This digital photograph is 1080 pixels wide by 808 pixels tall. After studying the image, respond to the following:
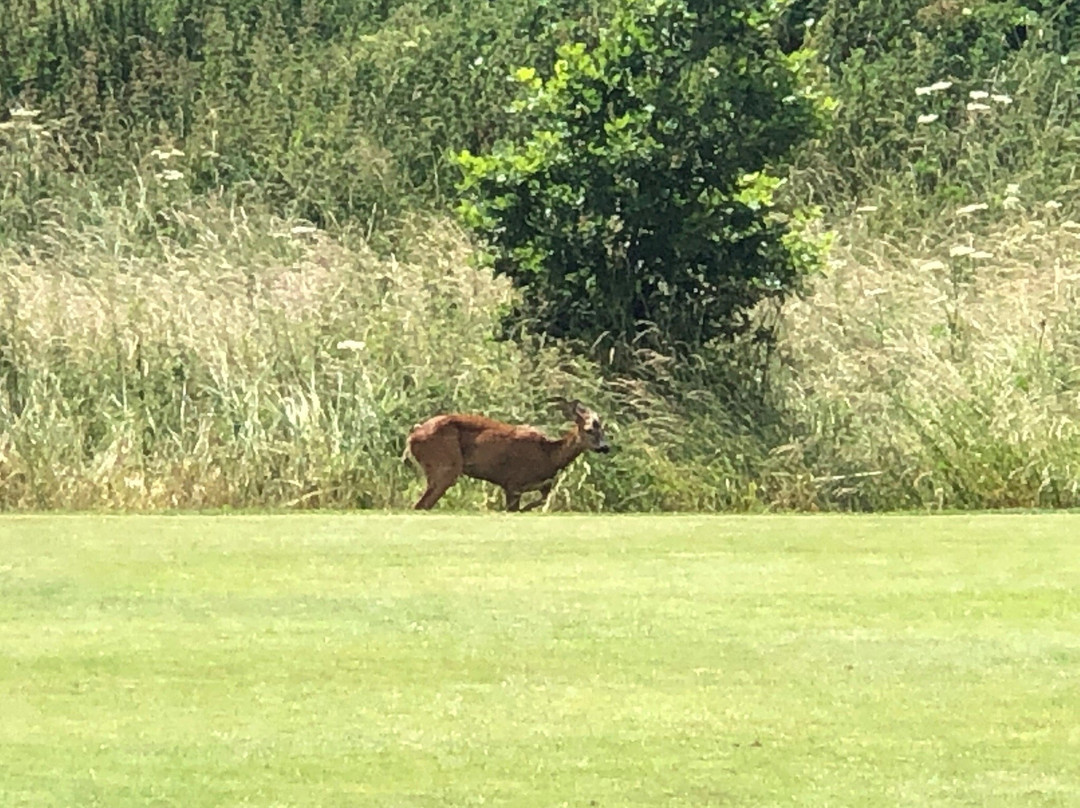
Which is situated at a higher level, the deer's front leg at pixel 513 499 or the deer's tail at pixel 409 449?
the deer's tail at pixel 409 449

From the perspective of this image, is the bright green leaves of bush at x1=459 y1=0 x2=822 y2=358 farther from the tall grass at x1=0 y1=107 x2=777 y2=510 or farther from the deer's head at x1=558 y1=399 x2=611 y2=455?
the deer's head at x1=558 y1=399 x2=611 y2=455

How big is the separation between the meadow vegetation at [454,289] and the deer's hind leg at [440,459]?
1.88ft

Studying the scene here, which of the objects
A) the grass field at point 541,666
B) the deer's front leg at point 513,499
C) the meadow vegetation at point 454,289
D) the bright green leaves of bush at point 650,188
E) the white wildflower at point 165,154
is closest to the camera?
the grass field at point 541,666

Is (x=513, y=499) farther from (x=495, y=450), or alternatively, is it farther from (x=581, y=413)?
(x=581, y=413)

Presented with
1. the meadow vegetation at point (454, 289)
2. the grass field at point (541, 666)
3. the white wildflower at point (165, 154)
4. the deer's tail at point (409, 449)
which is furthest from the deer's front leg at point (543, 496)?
the white wildflower at point (165, 154)

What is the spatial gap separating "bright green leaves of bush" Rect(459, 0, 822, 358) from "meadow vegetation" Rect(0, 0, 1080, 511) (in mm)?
181

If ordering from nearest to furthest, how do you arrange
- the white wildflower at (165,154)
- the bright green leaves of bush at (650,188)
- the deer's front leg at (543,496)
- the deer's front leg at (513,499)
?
the deer's front leg at (513,499), the deer's front leg at (543,496), the bright green leaves of bush at (650,188), the white wildflower at (165,154)

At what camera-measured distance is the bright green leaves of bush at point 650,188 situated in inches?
518

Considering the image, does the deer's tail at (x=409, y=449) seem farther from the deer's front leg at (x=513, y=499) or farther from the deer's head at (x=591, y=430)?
the deer's head at (x=591, y=430)

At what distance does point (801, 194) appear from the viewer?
1753 centimetres

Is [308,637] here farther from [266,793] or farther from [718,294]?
[718,294]

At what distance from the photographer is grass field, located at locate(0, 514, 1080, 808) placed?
4.86 meters

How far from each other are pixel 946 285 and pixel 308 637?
28.0 feet

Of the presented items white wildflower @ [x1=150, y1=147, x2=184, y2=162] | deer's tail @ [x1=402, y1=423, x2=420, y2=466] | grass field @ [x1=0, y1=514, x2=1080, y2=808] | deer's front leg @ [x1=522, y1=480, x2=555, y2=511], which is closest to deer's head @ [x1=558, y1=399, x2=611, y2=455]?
deer's front leg @ [x1=522, y1=480, x2=555, y2=511]
